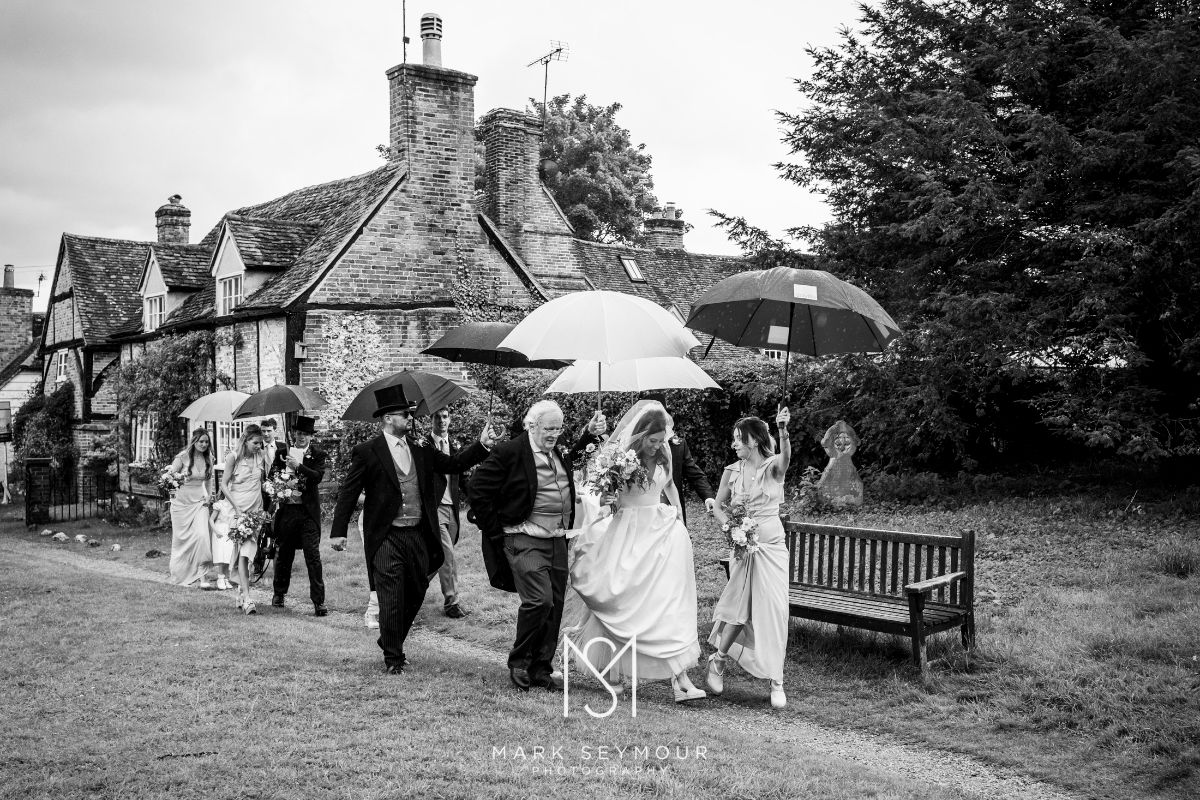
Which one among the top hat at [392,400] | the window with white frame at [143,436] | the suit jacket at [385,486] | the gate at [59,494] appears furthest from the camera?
the window with white frame at [143,436]

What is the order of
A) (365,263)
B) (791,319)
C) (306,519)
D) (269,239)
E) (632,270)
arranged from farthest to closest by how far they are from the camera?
(632,270)
(269,239)
(365,263)
(306,519)
(791,319)

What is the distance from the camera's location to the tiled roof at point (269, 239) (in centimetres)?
2148

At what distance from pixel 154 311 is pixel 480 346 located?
18025mm

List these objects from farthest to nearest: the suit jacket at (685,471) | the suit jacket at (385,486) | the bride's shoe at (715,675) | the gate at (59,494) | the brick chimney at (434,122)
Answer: the gate at (59,494) < the brick chimney at (434,122) < the suit jacket at (685,471) < the suit jacket at (385,486) < the bride's shoe at (715,675)

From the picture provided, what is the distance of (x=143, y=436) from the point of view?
26.2m

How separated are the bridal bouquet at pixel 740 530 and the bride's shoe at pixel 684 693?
38.8 inches

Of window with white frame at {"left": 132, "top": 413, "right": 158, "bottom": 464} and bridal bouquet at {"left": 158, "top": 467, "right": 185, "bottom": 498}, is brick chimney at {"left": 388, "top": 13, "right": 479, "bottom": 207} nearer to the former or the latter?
bridal bouquet at {"left": 158, "top": 467, "right": 185, "bottom": 498}

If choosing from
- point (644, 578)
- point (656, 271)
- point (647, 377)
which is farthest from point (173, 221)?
point (644, 578)

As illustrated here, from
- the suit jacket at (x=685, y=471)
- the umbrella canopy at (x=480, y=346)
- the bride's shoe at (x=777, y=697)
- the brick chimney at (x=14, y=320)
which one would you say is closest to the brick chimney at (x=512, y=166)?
the umbrella canopy at (x=480, y=346)

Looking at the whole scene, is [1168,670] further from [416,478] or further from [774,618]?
[416,478]

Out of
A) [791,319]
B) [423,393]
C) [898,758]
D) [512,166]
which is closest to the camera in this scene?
[898,758]

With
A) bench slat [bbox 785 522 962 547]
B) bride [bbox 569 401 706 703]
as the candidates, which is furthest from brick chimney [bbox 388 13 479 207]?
bride [bbox 569 401 706 703]

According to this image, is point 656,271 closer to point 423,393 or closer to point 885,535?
point 423,393

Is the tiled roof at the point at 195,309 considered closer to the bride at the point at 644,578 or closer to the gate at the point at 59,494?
the gate at the point at 59,494
